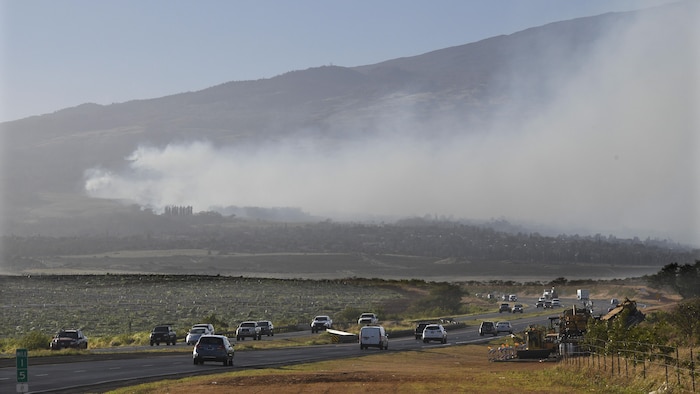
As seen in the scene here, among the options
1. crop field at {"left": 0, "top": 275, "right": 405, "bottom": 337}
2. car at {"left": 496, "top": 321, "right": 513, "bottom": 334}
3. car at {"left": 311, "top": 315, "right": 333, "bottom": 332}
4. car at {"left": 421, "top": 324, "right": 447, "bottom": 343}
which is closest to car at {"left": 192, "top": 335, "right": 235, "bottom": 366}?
car at {"left": 421, "top": 324, "right": 447, "bottom": 343}

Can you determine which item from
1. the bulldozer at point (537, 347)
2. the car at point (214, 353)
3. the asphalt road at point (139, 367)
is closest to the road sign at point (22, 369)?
the asphalt road at point (139, 367)

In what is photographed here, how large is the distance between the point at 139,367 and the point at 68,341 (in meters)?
20.7

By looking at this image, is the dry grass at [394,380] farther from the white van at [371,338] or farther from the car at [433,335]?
the car at [433,335]

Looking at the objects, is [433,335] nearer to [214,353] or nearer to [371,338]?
[371,338]

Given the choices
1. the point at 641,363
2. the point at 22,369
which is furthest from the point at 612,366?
the point at 22,369

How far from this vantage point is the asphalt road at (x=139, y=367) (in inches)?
2101

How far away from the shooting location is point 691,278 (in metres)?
191

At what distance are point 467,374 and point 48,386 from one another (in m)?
24.2

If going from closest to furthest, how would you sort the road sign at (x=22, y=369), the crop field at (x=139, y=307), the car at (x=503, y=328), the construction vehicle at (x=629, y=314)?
1. the road sign at (x=22, y=369)
2. the construction vehicle at (x=629, y=314)
3. the car at (x=503, y=328)
4. the crop field at (x=139, y=307)

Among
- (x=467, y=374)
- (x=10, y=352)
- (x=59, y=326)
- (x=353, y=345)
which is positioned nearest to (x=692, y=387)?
(x=467, y=374)

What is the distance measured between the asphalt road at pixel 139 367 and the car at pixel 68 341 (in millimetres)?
6461

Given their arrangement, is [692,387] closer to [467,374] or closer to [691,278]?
[467,374]

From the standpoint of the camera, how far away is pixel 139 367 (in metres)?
65.9

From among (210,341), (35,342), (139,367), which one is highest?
(210,341)
